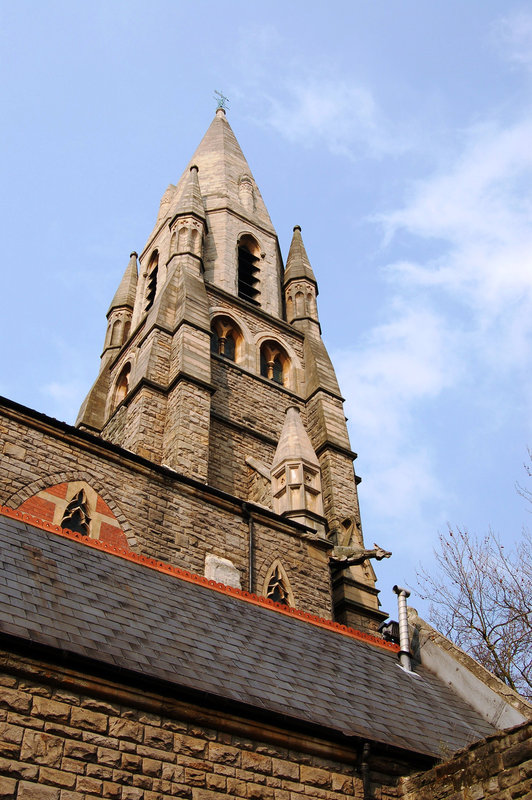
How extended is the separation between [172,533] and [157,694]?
767 cm

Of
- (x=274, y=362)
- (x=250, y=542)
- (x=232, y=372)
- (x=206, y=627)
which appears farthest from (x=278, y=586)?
(x=274, y=362)

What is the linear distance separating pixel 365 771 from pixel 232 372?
52.2 feet

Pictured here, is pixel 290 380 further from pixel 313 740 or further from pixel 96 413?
pixel 313 740

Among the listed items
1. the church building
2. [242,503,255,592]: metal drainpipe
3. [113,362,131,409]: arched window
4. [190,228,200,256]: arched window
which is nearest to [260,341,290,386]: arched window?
the church building

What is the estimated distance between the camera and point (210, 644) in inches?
312

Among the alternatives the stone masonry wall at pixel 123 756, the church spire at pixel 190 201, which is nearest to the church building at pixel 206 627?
the stone masonry wall at pixel 123 756

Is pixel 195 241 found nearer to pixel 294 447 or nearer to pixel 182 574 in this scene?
pixel 294 447

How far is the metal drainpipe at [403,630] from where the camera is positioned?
35.3 feet

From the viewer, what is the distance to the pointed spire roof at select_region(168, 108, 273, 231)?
30.1 metres

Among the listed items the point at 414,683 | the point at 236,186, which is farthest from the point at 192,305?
the point at 414,683

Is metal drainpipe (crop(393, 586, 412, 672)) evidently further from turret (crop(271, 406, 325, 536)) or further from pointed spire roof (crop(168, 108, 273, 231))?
pointed spire roof (crop(168, 108, 273, 231))

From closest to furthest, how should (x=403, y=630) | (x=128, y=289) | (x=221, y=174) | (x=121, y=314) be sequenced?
(x=403, y=630) → (x=121, y=314) → (x=128, y=289) → (x=221, y=174)

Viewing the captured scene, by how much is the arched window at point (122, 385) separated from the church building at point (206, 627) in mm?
2213

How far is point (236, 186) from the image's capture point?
31.9 metres
